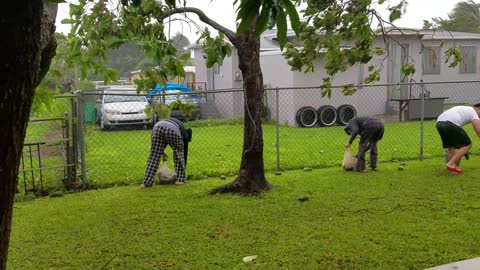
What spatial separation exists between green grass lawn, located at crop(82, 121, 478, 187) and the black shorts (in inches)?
72.2

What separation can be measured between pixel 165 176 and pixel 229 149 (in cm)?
384

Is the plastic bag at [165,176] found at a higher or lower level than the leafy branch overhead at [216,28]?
lower

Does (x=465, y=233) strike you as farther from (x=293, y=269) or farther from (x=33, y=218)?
(x=33, y=218)

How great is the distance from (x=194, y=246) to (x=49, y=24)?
3122 mm

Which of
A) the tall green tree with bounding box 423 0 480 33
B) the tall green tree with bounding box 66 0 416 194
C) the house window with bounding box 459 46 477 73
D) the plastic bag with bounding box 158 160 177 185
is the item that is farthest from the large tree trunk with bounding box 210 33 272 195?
the tall green tree with bounding box 423 0 480 33

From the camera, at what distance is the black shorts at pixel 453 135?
8.14m

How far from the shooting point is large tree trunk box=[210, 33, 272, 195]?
6.89 metres

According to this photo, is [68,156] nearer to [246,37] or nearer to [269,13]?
[246,37]

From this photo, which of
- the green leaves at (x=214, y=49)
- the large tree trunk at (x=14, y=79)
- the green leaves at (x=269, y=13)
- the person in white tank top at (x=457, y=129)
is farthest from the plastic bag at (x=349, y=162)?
the large tree trunk at (x=14, y=79)

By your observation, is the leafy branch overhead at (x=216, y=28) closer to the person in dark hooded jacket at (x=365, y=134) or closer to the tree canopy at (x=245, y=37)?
the tree canopy at (x=245, y=37)

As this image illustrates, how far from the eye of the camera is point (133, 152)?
11.6 metres

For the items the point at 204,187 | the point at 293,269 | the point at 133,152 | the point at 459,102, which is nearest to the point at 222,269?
the point at 293,269

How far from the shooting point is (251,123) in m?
7.03

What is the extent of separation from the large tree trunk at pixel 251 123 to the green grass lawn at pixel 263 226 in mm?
258
